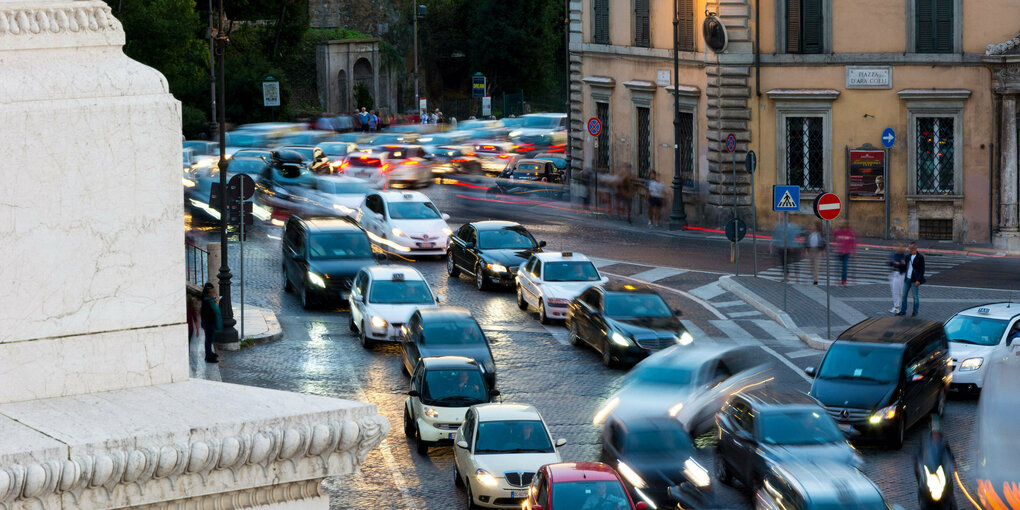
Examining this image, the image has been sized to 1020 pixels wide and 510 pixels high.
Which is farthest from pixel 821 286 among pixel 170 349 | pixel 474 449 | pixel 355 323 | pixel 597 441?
pixel 170 349

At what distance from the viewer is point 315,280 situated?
104ft

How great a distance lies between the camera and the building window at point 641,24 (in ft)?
149

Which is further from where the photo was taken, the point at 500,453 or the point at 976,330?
the point at 976,330

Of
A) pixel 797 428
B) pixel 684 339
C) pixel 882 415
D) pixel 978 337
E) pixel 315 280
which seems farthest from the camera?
pixel 315 280

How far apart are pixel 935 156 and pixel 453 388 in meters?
22.5

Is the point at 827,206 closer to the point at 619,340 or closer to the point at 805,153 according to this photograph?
the point at 619,340

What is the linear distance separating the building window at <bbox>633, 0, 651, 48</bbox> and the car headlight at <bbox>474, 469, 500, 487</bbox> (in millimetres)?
29339

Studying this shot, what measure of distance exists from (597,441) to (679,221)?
2221 cm

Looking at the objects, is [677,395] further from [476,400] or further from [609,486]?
[609,486]

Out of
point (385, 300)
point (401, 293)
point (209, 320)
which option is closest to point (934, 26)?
point (401, 293)

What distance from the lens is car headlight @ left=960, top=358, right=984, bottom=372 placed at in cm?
2373

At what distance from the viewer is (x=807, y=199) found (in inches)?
1576

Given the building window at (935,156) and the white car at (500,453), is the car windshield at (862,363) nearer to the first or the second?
the white car at (500,453)

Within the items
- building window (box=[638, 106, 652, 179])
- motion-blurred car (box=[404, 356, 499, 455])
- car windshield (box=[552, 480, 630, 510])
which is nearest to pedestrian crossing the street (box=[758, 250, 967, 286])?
building window (box=[638, 106, 652, 179])
